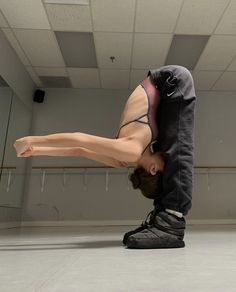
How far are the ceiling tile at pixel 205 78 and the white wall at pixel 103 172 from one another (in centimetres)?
20

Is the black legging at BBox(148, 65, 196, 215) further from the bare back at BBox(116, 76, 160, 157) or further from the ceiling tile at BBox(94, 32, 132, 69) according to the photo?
the ceiling tile at BBox(94, 32, 132, 69)

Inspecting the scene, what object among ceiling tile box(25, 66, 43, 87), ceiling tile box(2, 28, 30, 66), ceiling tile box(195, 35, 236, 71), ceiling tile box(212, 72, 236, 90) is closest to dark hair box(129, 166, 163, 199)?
ceiling tile box(195, 35, 236, 71)

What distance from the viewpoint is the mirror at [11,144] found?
402cm

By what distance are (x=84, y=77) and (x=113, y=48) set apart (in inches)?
38.9

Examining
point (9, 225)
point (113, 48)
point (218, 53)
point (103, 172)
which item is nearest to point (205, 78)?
point (218, 53)

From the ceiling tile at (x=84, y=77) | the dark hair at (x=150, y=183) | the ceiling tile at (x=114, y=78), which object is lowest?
the dark hair at (x=150, y=183)

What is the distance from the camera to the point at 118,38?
399 centimetres

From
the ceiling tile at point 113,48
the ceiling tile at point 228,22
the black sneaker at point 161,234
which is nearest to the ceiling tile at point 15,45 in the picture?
the ceiling tile at point 113,48

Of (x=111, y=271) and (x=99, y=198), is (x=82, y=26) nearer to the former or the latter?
(x=99, y=198)

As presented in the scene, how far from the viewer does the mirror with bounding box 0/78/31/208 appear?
4.02m

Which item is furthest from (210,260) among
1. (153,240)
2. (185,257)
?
(153,240)

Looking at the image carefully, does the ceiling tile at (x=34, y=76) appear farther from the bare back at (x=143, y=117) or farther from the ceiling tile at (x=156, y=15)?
the bare back at (x=143, y=117)

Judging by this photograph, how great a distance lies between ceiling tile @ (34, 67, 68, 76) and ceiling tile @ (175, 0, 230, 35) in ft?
6.33

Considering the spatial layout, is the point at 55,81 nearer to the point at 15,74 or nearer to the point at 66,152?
the point at 15,74
